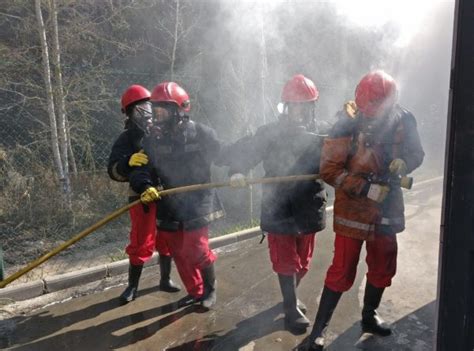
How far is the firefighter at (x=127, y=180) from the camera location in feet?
11.5

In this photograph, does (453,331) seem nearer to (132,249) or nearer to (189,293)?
(189,293)

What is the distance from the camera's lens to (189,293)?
3.57 metres

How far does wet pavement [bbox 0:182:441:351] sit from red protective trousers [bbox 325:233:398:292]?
491mm

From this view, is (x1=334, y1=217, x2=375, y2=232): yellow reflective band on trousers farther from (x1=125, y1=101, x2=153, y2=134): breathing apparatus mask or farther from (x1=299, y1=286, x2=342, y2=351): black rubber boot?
(x1=125, y1=101, x2=153, y2=134): breathing apparatus mask

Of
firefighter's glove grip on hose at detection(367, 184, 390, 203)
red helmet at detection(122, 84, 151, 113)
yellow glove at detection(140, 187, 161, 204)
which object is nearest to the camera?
firefighter's glove grip on hose at detection(367, 184, 390, 203)

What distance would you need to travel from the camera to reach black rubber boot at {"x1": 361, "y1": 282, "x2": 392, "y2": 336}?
301cm

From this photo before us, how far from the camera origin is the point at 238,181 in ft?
10.5

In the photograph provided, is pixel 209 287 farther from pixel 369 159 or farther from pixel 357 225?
pixel 369 159

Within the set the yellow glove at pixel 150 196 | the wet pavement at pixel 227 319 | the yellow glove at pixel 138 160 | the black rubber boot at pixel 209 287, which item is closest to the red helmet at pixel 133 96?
the yellow glove at pixel 138 160

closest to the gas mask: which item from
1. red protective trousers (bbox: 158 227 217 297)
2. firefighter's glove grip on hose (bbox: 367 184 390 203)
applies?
red protective trousers (bbox: 158 227 217 297)

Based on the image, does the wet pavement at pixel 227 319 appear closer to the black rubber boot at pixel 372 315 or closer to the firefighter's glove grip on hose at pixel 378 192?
the black rubber boot at pixel 372 315

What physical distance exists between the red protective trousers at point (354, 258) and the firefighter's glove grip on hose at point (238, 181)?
0.78 metres

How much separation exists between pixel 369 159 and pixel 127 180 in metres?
1.91

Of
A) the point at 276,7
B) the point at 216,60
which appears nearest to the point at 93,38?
the point at 216,60
